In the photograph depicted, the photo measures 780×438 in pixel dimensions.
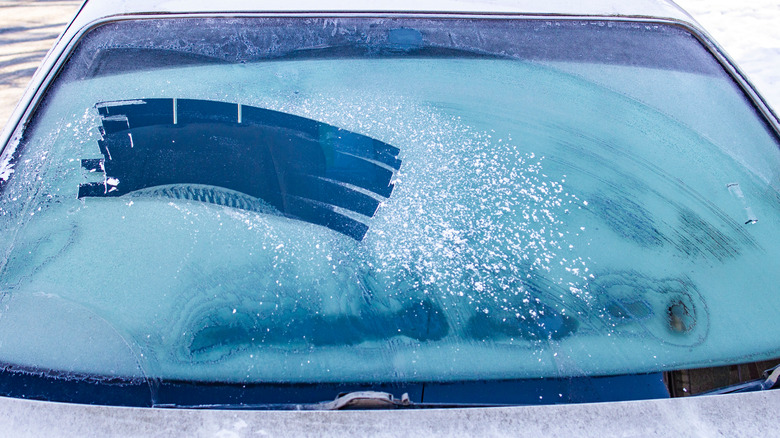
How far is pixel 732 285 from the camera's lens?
961mm

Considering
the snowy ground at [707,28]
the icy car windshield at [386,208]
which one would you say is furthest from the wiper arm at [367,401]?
the snowy ground at [707,28]

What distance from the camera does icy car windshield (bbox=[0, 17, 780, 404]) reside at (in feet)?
2.83

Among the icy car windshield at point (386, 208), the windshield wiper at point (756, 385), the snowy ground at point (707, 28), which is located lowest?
the windshield wiper at point (756, 385)

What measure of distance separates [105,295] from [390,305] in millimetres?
542

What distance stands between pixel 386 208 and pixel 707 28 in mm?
3546

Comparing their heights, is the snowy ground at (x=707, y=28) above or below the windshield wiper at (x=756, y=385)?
above

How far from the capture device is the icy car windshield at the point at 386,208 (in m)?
0.86

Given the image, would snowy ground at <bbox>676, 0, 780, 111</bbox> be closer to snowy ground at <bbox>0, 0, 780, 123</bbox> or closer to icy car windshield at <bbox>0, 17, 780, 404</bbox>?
snowy ground at <bbox>0, 0, 780, 123</bbox>

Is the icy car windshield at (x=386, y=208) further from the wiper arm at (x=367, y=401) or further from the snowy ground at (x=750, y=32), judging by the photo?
the snowy ground at (x=750, y=32)

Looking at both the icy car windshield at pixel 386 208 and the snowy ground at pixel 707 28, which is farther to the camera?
the snowy ground at pixel 707 28

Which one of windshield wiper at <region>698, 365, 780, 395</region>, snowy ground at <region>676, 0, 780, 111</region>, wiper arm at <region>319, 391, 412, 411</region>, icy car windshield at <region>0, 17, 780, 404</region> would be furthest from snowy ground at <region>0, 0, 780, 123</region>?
wiper arm at <region>319, 391, 412, 411</region>

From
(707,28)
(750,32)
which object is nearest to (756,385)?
(707,28)

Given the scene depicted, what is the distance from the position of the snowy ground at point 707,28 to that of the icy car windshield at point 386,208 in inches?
87.0

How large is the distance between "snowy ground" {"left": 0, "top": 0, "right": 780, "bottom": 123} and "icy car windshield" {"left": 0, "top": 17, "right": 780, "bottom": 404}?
7.25ft
